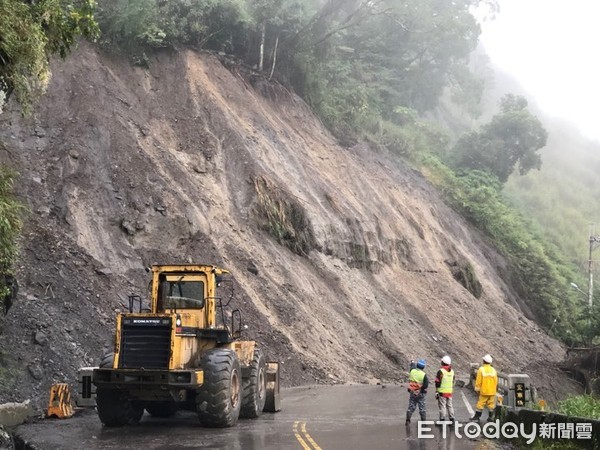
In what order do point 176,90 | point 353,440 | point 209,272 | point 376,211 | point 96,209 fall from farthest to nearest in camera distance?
point 376,211
point 176,90
point 96,209
point 209,272
point 353,440

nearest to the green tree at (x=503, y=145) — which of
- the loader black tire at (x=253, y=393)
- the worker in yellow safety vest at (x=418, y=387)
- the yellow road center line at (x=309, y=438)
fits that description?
the loader black tire at (x=253, y=393)

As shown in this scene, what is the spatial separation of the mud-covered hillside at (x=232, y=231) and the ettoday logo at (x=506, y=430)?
325 inches

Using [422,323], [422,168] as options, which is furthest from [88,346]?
[422,168]

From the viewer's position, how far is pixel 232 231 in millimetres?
27781

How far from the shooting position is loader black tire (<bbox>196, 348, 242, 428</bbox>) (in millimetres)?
13469

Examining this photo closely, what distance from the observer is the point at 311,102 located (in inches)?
1601

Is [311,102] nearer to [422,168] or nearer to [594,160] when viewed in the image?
[422,168]

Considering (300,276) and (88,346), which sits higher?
(300,276)

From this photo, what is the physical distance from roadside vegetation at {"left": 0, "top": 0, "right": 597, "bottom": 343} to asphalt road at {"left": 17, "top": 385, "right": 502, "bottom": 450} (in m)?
5.72

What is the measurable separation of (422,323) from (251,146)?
35.1 ft

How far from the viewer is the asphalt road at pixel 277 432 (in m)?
11.8

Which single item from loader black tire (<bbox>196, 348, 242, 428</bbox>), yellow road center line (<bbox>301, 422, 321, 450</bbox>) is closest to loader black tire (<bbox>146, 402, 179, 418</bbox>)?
loader black tire (<bbox>196, 348, 242, 428</bbox>)

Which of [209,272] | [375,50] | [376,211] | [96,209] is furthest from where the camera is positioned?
[375,50]

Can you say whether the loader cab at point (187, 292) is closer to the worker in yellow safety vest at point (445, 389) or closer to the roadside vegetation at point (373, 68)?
the roadside vegetation at point (373, 68)
